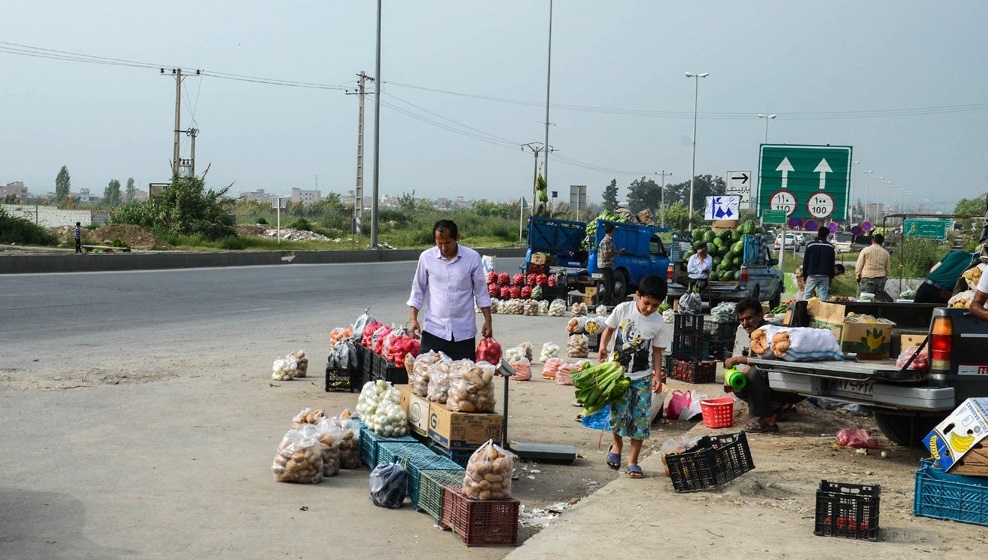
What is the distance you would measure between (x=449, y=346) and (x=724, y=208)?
21902mm

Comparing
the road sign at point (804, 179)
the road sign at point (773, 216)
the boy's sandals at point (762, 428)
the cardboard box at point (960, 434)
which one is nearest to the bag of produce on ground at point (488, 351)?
the boy's sandals at point (762, 428)

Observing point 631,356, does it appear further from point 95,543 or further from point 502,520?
point 95,543

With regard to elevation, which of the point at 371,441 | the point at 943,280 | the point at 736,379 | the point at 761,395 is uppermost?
the point at 943,280

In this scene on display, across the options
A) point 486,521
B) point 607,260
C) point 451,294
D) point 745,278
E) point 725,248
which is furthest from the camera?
point 725,248

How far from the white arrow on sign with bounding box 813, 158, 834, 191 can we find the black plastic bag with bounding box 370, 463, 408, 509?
15169 millimetres

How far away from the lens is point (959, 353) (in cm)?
759

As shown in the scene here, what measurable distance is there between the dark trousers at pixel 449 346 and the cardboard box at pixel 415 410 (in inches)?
19.0

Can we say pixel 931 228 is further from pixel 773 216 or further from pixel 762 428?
pixel 762 428

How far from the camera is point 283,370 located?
448 inches

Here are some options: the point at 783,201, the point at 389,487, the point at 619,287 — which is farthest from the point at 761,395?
the point at 619,287

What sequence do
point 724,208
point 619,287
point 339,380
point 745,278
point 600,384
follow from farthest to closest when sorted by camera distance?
point 724,208 → point 619,287 → point 745,278 → point 339,380 → point 600,384

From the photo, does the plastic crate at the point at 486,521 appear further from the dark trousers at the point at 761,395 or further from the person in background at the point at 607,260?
the person in background at the point at 607,260

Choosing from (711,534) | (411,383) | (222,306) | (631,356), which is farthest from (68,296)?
(711,534)

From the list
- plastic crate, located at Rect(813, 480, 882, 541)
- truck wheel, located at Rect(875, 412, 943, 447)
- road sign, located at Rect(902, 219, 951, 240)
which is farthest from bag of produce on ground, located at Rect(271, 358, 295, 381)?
road sign, located at Rect(902, 219, 951, 240)
